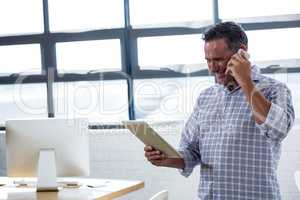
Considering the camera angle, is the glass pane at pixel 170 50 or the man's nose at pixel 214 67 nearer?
the man's nose at pixel 214 67

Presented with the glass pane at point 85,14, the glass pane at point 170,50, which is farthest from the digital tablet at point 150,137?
the glass pane at point 85,14

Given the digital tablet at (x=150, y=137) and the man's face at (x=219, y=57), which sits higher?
the man's face at (x=219, y=57)

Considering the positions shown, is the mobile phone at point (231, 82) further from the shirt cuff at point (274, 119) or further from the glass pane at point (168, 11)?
the glass pane at point (168, 11)

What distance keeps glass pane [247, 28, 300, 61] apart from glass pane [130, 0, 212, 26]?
0.42 m

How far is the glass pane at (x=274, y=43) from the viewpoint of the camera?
3809 mm

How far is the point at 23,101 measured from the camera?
14.9 feet

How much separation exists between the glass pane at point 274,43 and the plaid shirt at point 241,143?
1.80 metres

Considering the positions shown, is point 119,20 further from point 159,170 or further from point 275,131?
point 275,131

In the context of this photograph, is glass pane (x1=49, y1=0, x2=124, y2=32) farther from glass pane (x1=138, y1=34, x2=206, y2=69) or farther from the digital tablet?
the digital tablet

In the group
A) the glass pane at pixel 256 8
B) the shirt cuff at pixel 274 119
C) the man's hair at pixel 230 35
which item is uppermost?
the glass pane at pixel 256 8

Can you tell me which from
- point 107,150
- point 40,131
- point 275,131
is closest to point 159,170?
point 107,150

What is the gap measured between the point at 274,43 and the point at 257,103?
2109 mm

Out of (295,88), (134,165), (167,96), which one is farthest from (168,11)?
(134,165)

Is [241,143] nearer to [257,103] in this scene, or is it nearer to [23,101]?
[257,103]
